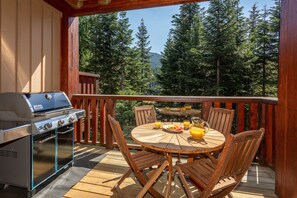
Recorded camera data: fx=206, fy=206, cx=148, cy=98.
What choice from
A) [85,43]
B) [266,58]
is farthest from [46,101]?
[266,58]

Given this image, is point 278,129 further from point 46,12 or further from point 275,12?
point 275,12

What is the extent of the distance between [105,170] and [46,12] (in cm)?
288

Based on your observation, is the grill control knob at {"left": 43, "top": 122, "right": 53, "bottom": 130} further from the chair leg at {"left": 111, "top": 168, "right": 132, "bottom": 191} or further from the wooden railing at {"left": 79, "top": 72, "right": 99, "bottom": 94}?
the wooden railing at {"left": 79, "top": 72, "right": 99, "bottom": 94}

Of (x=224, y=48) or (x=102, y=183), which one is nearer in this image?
(x=102, y=183)

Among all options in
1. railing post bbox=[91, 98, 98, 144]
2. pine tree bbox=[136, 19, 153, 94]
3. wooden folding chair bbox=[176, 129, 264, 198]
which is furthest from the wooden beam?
Answer: pine tree bbox=[136, 19, 153, 94]

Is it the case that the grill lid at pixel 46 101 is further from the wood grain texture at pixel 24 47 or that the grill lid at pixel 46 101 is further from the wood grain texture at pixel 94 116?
the wood grain texture at pixel 94 116

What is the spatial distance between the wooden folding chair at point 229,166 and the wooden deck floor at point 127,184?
64 cm

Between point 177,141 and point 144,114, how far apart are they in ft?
4.23

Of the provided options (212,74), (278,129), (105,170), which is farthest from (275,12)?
(105,170)

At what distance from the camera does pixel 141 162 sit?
2.31m

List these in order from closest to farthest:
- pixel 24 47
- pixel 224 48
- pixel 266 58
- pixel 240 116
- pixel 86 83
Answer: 1. pixel 24 47
2. pixel 240 116
3. pixel 86 83
4. pixel 224 48
5. pixel 266 58

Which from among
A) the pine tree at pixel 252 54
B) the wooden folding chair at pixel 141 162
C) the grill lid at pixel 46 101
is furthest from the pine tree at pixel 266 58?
the grill lid at pixel 46 101

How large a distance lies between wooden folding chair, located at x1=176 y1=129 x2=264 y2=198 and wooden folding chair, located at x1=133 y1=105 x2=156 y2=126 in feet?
3.88

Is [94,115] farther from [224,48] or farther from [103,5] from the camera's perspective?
[224,48]
